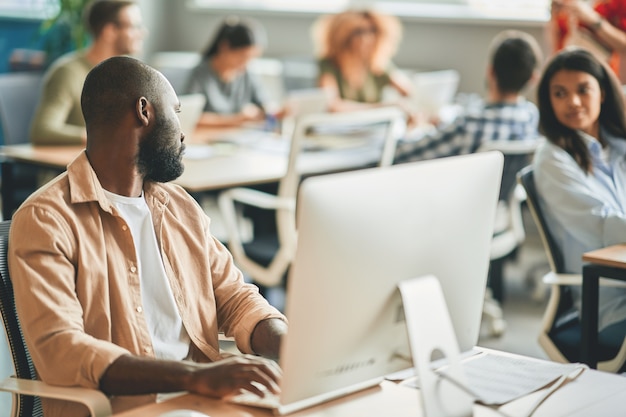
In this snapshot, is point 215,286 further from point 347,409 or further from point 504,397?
point 504,397

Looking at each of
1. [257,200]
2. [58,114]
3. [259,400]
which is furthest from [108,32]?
[259,400]

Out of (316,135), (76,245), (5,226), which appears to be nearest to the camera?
(76,245)

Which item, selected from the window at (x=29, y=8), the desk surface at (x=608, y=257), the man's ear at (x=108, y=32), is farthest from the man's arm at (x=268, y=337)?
the window at (x=29, y=8)

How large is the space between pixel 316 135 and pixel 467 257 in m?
2.87

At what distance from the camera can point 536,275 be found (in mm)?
4926

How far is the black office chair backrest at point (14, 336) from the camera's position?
1848 mm

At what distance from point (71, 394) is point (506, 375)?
0.75m

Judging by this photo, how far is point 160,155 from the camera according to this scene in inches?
71.6

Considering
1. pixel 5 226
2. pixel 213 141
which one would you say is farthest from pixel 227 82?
pixel 5 226

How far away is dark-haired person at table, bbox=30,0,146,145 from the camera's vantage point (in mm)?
4062

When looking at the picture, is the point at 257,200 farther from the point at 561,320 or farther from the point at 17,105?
the point at 17,105

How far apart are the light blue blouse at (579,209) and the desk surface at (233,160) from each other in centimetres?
118

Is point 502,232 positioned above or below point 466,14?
below

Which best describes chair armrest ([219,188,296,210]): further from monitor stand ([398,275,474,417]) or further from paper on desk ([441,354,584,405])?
monitor stand ([398,275,474,417])
